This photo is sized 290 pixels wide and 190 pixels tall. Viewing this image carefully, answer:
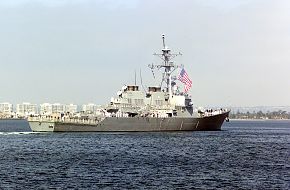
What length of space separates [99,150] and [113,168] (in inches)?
666

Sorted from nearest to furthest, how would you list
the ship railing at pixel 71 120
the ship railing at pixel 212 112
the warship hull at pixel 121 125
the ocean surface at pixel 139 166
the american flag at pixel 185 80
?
the ocean surface at pixel 139 166
the ship railing at pixel 71 120
the american flag at pixel 185 80
the warship hull at pixel 121 125
the ship railing at pixel 212 112

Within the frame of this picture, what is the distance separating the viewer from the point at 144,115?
3922 inches

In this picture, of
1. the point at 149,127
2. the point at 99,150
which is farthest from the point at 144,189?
the point at 149,127

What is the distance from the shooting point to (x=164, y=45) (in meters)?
105

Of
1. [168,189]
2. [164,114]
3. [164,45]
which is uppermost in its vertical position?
[164,45]

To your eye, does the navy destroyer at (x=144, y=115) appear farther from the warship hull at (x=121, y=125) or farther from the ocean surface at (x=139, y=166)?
the ocean surface at (x=139, y=166)

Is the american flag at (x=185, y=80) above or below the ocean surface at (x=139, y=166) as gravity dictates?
above

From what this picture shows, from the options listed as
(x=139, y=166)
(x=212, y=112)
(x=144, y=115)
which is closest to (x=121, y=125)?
(x=144, y=115)

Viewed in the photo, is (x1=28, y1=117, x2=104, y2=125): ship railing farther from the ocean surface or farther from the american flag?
the ocean surface

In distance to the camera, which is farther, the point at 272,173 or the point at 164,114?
the point at 164,114

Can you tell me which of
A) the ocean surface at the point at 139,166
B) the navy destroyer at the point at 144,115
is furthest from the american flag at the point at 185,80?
the ocean surface at the point at 139,166

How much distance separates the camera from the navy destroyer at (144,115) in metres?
95.7

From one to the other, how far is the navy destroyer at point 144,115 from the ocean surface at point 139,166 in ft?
71.7

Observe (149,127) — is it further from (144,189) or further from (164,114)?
(144,189)
